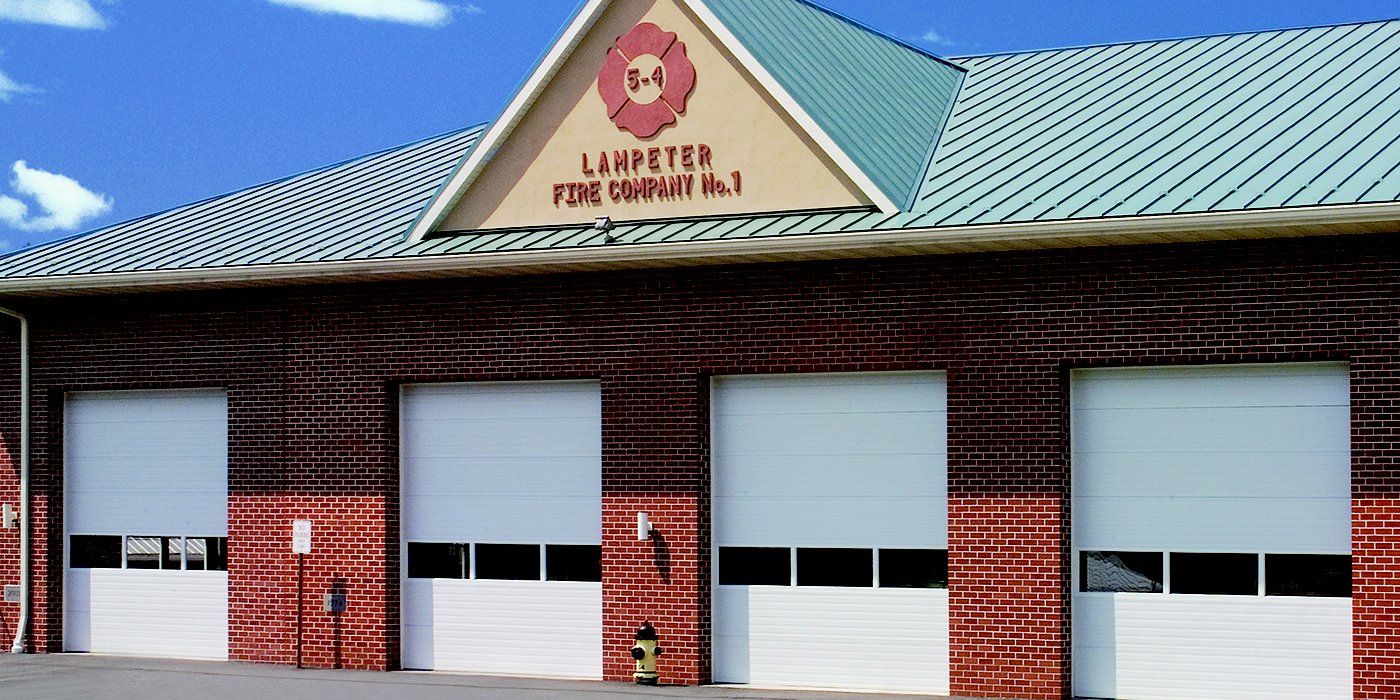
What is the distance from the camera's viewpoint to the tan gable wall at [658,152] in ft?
73.5

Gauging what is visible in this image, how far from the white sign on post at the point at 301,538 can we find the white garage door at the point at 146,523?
6.50 feet

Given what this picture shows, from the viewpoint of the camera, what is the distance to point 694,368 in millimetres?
22422

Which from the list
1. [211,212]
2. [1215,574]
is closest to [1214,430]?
[1215,574]

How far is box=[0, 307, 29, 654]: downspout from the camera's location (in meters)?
26.4

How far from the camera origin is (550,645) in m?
23.6

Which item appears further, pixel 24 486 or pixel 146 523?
pixel 24 486

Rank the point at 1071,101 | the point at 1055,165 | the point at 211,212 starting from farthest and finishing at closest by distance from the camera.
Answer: the point at 211,212 → the point at 1071,101 → the point at 1055,165

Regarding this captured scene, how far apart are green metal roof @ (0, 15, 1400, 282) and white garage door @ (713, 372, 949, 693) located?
2.20 metres

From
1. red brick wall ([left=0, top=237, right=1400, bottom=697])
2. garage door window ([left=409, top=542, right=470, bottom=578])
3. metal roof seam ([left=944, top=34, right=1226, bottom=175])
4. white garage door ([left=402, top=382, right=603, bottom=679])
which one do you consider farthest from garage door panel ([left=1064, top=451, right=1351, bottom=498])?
garage door window ([left=409, top=542, right=470, bottom=578])

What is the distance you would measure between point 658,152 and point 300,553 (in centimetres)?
707

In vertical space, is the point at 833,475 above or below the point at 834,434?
below

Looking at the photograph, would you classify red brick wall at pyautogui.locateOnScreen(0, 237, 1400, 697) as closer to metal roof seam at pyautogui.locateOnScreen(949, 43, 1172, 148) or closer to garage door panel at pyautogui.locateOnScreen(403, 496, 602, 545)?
garage door panel at pyautogui.locateOnScreen(403, 496, 602, 545)

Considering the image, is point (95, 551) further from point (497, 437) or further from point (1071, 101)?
point (1071, 101)

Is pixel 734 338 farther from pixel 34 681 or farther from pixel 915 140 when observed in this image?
pixel 34 681
